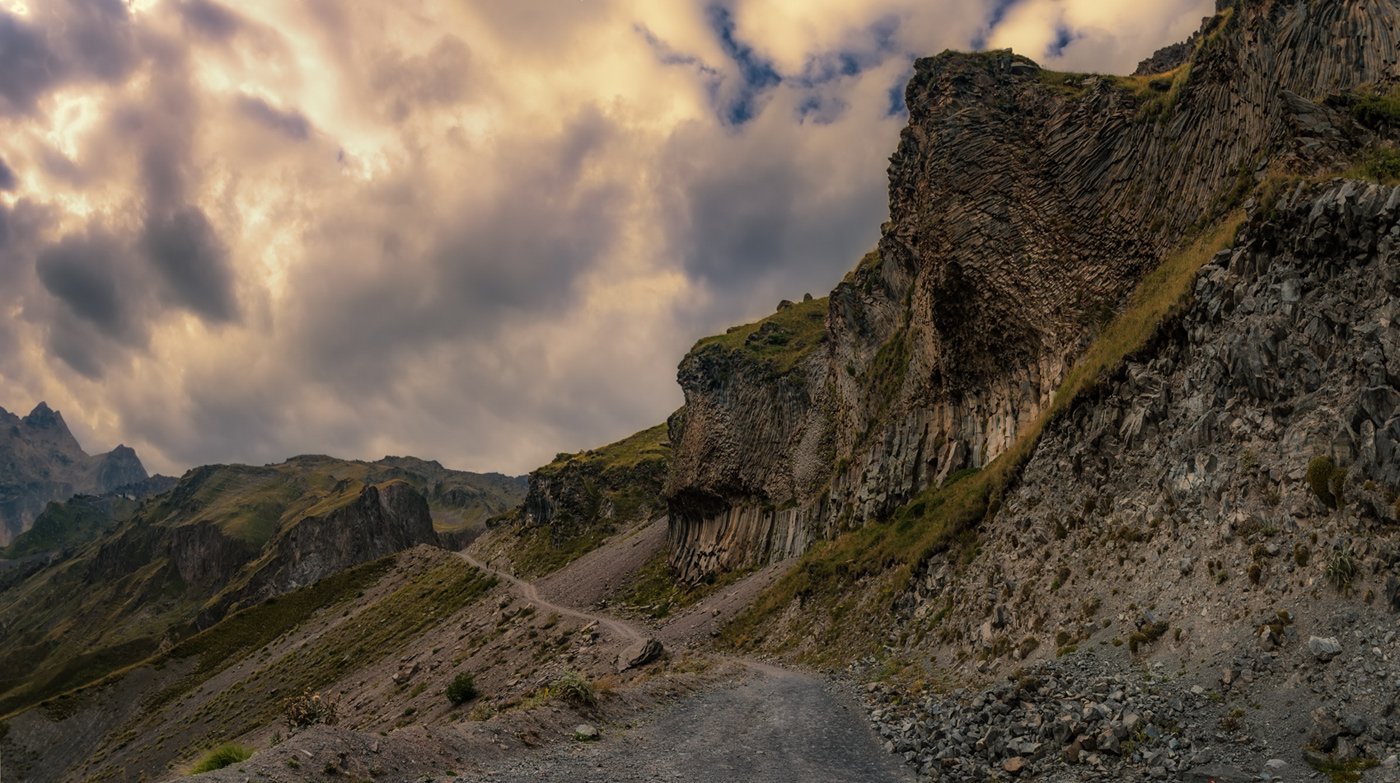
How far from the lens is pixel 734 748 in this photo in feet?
63.3

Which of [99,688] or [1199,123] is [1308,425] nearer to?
[1199,123]

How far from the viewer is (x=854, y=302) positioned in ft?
281

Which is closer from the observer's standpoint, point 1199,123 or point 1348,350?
point 1348,350

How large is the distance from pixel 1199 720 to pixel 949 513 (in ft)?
84.5

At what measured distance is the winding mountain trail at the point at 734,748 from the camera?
1602 cm

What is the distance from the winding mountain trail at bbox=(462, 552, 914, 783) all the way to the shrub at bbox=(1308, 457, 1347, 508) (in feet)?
40.6

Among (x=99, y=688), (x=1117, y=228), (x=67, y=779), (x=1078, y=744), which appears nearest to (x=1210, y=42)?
(x=1117, y=228)

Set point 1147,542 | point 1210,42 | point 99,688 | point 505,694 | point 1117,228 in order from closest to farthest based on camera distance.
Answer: point 1147,542
point 1210,42
point 1117,228
point 505,694
point 99,688

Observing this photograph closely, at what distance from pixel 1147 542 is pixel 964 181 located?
128 feet

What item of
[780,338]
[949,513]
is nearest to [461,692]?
[949,513]

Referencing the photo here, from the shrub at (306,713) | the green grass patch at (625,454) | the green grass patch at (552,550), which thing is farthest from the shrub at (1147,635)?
the green grass patch at (625,454)

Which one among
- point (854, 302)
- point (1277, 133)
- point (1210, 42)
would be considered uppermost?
point (854, 302)

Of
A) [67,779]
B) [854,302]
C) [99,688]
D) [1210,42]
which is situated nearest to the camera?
[1210,42]

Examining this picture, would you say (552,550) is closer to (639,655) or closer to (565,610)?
(565,610)
